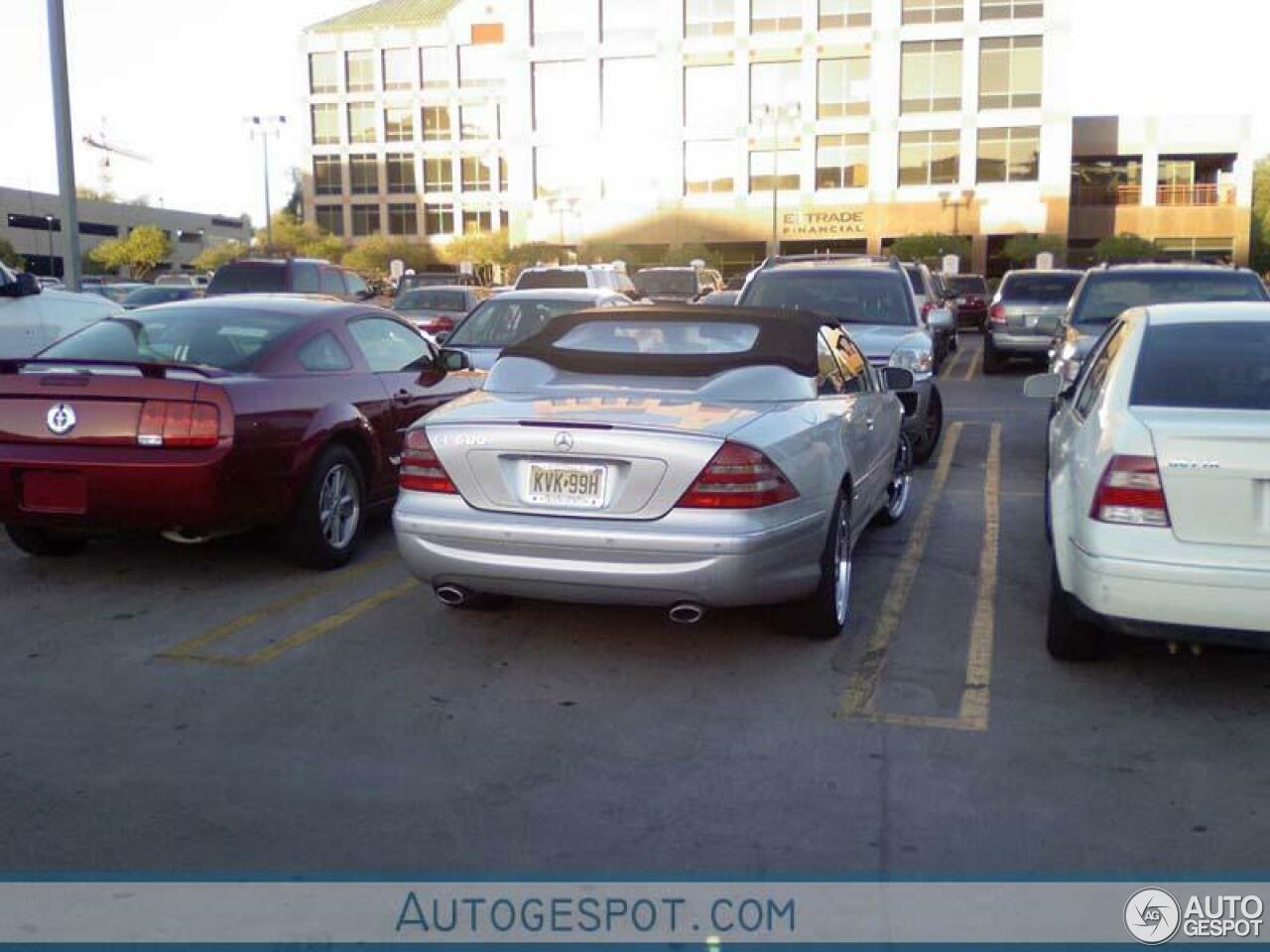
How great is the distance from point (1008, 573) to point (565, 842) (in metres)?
4.19

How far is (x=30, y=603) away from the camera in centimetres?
663

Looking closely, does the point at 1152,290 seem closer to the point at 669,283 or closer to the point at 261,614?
the point at 261,614

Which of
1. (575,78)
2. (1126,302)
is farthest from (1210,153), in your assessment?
(1126,302)

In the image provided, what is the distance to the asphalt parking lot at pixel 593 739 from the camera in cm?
390

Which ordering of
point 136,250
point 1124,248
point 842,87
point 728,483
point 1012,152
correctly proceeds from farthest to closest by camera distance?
point 136,250 < point 842,87 < point 1012,152 < point 1124,248 < point 728,483

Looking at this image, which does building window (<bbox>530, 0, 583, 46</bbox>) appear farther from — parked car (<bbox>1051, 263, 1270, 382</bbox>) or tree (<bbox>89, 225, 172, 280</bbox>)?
parked car (<bbox>1051, 263, 1270, 382</bbox>)

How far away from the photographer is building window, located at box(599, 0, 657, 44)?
6369 centimetres

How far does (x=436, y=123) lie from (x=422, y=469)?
83.2 m

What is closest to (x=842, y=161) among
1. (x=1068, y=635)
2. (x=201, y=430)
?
(x=201, y=430)

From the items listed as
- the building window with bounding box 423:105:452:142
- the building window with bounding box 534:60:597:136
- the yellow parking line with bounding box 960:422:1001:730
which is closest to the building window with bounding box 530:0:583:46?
the building window with bounding box 534:60:597:136

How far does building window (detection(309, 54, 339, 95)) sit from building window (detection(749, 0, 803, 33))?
3359cm

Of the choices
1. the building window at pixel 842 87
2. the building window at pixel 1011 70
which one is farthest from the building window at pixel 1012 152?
the building window at pixel 842 87

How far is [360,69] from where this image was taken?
84562mm

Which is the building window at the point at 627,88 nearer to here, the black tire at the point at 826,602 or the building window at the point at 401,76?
the building window at the point at 401,76
